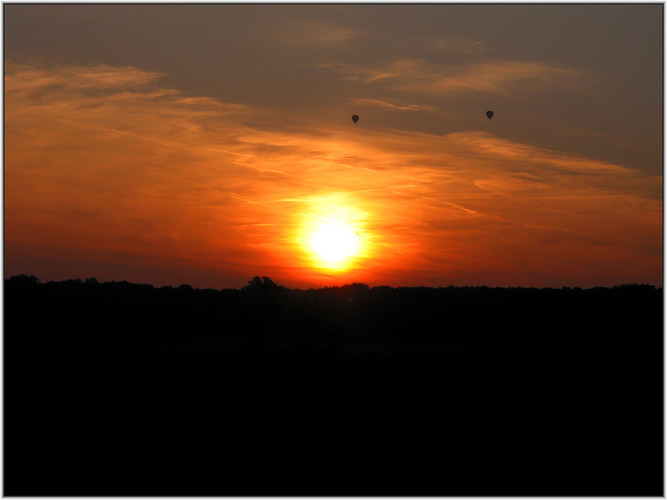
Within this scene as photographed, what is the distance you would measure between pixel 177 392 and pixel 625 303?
A: 134 ft

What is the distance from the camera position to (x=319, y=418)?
71.9ft

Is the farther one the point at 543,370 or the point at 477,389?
the point at 543,370

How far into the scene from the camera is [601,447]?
784 inches

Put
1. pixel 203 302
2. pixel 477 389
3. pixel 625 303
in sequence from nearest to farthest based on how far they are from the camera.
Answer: pixel 477 389 → pixel 625 303 → pixel 203 302

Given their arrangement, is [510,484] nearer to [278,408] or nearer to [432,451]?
[432,451]

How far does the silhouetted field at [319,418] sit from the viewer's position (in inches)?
682

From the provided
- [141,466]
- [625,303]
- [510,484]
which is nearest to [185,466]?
[141,466]

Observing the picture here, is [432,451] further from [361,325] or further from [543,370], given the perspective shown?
[361,325]

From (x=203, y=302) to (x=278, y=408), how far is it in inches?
1616

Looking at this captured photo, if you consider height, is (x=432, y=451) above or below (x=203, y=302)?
below

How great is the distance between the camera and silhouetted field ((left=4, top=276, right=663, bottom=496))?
682 inches

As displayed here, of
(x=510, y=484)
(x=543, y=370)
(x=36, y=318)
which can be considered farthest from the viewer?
(x=36, y=318)

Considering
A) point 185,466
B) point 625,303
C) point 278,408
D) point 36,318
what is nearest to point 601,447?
point 278,408

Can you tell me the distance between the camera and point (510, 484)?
675 inches
